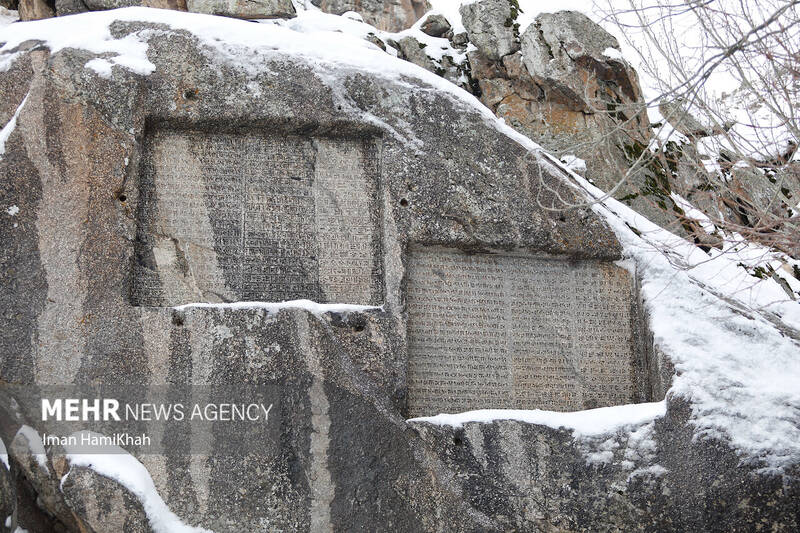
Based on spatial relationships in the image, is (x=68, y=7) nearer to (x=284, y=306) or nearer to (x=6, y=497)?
(x=284, y=306)

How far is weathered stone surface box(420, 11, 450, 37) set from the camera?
11.9 meters

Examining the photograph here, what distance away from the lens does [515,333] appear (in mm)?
5758

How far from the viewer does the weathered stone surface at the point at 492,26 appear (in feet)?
36.2

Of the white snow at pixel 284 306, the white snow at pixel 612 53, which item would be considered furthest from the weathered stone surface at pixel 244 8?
the white snow at pixel 284 306

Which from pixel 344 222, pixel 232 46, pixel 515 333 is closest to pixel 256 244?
pixel 344 222

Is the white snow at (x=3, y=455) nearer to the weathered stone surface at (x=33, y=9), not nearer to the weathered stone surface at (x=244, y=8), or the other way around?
the weathered stone surface at (x=33, y=9)

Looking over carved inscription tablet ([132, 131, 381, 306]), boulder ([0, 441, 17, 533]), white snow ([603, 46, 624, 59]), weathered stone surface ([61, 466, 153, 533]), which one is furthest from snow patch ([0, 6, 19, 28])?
white snow ([603, 46, 624, 59])

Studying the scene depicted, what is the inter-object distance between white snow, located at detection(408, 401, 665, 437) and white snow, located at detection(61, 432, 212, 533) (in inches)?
62.8

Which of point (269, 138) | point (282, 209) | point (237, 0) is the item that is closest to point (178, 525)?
point (282, 209)

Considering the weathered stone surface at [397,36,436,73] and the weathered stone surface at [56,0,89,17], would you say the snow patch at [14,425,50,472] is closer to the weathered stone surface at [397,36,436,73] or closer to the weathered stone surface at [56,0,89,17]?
the weathered stone surface at [56,0,89,17]

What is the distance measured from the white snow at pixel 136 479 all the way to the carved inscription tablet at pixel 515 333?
1823 mm

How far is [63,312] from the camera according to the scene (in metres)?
4.95

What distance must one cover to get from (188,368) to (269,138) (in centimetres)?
191

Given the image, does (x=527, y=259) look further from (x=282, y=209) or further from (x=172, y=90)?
(x=172, y=90)
